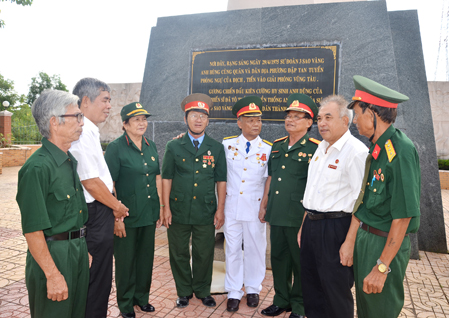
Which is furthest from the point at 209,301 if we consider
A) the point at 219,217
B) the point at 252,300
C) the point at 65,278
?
the point at 65,278

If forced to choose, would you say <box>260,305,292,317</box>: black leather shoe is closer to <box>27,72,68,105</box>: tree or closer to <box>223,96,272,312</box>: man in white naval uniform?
<box>223,96,272,312</box>: man in white naval uniform

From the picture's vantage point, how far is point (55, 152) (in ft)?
6.24

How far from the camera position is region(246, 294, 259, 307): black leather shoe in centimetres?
323

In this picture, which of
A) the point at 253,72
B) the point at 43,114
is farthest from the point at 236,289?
the point at 253,72

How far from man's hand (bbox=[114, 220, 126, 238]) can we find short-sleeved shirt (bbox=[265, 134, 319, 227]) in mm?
1297

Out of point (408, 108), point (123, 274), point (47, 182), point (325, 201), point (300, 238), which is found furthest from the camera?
point (408, 108)

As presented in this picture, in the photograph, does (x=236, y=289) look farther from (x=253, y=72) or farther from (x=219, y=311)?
(x=253, y=72)

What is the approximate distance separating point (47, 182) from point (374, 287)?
1.91 meters

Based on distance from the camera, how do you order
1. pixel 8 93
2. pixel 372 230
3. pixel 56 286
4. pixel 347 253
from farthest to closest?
pixel 8 93 → pixel 347 253 → pixel 372 230 → pixel 56 286

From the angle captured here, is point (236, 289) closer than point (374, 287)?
No

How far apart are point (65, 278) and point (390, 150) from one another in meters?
1.97

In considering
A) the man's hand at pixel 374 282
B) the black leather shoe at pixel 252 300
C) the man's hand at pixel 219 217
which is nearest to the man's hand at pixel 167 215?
the man's hand at pixel 219 217

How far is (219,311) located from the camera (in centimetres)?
315

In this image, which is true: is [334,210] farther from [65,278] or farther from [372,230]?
[65,278]
